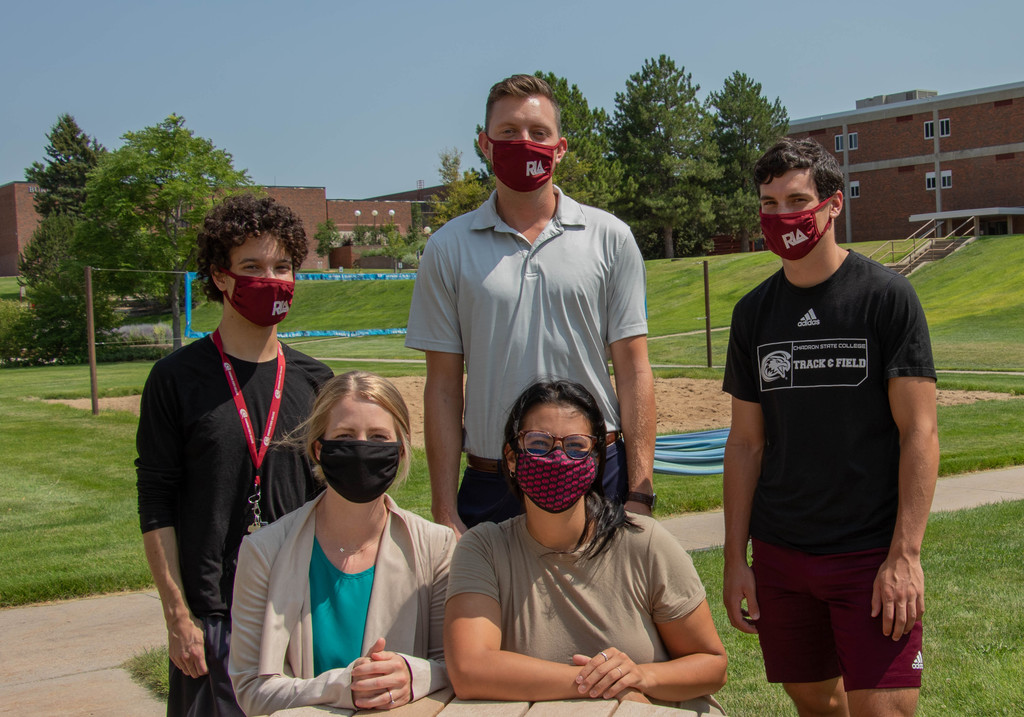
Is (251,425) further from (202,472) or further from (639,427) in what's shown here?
(639,427)

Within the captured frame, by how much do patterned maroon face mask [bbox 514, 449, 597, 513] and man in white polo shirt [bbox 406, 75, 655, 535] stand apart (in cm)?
64

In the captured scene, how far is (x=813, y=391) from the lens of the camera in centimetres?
299

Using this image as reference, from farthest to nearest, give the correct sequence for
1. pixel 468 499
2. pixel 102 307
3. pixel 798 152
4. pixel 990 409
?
pixel 102 307 < pixel 990 409 < pixel 468 499 < pixel 798 152

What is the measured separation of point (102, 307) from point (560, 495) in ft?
147

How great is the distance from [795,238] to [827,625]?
129 cm

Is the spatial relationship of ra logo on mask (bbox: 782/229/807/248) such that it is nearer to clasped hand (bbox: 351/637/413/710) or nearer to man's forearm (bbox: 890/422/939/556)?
man's forearm (bbox: 890/422/939/556)

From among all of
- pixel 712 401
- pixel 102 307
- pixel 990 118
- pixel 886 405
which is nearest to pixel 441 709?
pixel 886 405

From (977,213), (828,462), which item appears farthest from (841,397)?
(977,213)

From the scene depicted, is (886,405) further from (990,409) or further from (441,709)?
(990,409)

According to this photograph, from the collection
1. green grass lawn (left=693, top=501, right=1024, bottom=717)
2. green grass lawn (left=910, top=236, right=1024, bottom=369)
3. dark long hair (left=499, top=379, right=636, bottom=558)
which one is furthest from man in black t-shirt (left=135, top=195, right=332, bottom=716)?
green grass lawn (left=910, top=236, right=1024, bottom=369)

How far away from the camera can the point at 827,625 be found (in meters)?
3.17

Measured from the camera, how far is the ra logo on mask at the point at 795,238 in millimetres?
3018

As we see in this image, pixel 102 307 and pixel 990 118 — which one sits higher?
pixel 990 118

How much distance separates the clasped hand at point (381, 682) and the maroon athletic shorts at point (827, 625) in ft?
4.30
